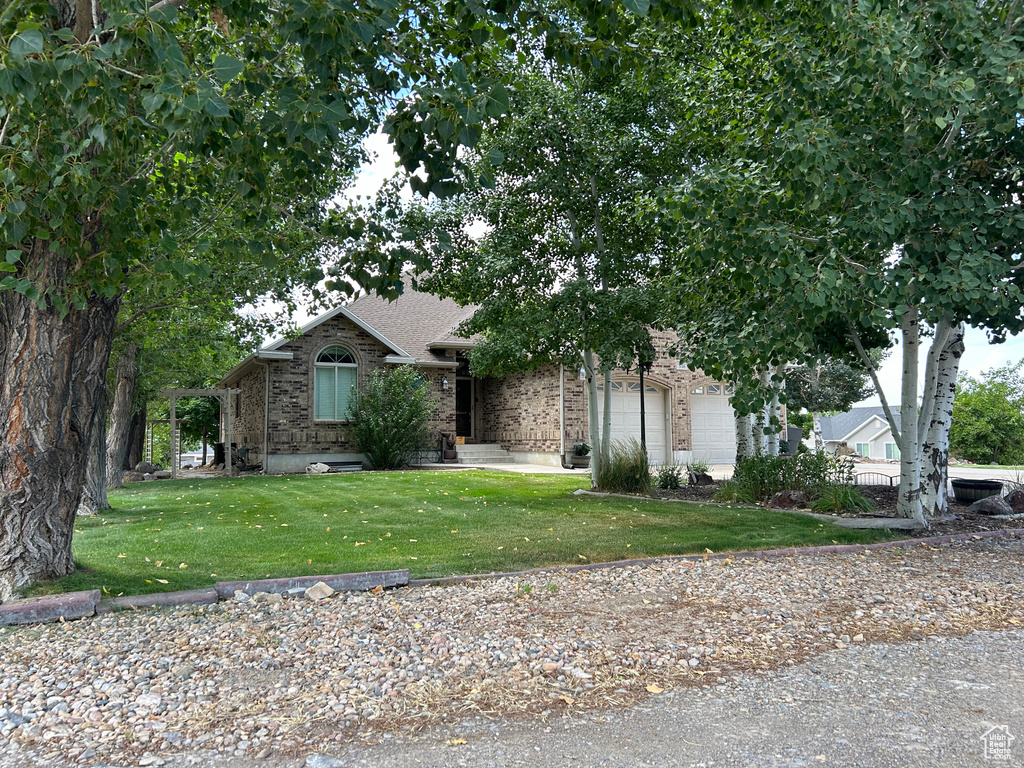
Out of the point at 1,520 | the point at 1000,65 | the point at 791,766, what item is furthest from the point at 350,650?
the point at 1000,65

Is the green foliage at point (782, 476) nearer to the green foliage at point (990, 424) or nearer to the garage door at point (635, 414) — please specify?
the garage door at point (635, 414)

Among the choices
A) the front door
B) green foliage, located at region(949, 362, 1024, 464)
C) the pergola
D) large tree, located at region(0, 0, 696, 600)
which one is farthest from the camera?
green foliage, located at region(949, 362, 1024, 464)

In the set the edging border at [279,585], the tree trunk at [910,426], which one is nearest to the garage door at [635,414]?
the tree trunk at [910,426]

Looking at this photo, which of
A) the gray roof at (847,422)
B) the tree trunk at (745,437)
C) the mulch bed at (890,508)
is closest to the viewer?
the mulch bed at (890,508)

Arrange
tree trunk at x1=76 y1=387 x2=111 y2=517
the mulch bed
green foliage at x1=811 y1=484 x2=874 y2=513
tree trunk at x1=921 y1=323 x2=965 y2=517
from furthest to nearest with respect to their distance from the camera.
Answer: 1. tree trunk at x1=76 y1=387 x2=111 y2=517
2. green foliage at x1=811 y1=484 x2=874 y2=513
3. tree trunk at x1=921 y1=323 x2=965 y2=517
4. the mulch bed

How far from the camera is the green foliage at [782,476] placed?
10.7 meters

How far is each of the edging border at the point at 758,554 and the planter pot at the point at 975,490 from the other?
1.94 metres

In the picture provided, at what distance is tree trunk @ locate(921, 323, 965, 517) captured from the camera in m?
8.99

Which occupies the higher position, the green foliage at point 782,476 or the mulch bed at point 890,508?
the green foliage at point 782,476

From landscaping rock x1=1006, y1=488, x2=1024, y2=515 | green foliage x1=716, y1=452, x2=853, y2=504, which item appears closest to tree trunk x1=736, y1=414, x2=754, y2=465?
green foliage x1=716, y1=452, x2=853, y2=504

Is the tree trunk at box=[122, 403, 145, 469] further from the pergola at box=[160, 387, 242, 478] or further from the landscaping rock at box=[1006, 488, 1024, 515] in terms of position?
the landscaping rock at box=[1006, 488, 1024, 515]

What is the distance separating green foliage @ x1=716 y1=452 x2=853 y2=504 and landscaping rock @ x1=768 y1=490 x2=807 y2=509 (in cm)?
23

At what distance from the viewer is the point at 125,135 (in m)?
4.29

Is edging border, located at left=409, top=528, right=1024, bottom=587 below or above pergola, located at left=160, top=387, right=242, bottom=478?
below
